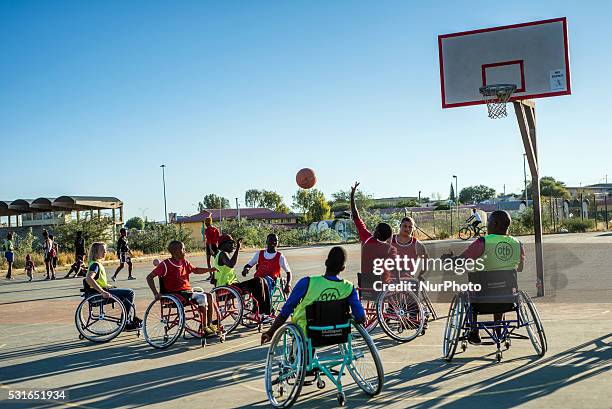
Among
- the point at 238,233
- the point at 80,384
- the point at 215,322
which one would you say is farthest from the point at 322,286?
the point at 238,233

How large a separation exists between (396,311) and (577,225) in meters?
37.8

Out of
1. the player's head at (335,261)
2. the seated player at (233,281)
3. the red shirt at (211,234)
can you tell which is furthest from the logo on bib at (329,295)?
the red shirt at (211,234)

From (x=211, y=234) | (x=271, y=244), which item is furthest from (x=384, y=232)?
(x=211, y=234)

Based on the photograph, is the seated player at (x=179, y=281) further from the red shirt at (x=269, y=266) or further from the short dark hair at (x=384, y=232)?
the short dark hair at (x=384, y=232)

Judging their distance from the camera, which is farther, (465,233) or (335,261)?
(465,233)

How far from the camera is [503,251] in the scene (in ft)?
26.0

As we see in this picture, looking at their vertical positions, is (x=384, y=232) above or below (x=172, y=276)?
above

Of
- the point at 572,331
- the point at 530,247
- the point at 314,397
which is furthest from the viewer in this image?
the point at 530,247

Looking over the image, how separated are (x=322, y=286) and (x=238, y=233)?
3948 cm

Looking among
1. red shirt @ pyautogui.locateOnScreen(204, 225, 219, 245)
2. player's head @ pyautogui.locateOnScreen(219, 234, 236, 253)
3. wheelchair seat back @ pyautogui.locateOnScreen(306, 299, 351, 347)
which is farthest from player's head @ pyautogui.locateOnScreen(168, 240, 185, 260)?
red shirt @ pyautogui.locateOnScreen(204, 225, 219, 245)

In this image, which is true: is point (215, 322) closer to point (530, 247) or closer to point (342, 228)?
point (530, 247)

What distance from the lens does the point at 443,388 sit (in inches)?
268

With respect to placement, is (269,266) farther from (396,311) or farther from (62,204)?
(62,204)

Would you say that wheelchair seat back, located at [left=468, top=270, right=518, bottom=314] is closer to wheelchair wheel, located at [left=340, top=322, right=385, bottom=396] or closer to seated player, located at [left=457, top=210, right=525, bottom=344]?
seated player, located at [left=457, top=210, right=525, bottom=344]
